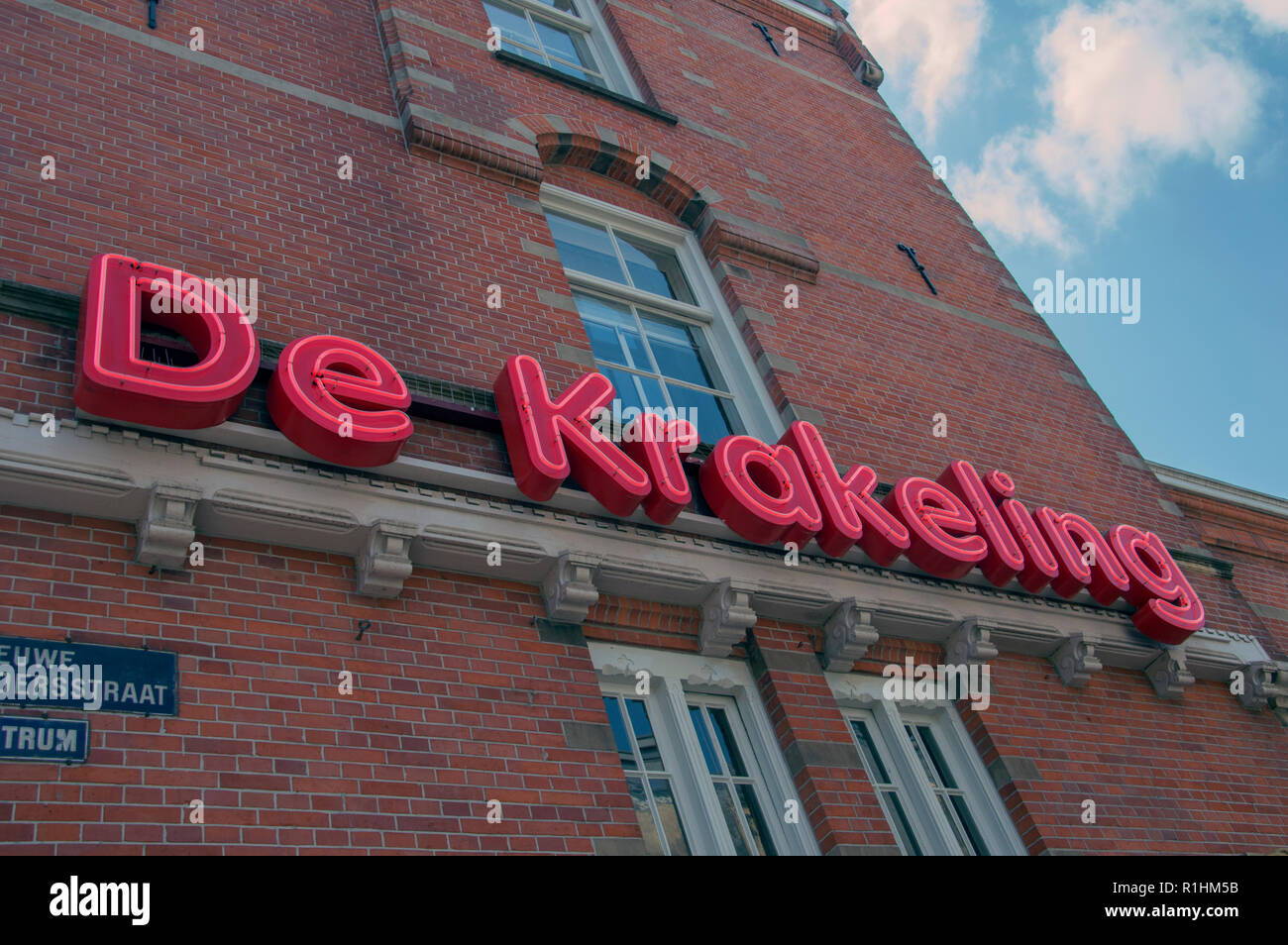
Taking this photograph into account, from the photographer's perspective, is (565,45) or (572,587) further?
(565,45)

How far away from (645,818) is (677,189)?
6.22 m

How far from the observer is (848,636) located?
6477mm

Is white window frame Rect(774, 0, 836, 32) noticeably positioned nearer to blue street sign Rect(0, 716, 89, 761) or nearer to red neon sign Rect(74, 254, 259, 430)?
red neon sign Rect(74, 254, 259, 430)

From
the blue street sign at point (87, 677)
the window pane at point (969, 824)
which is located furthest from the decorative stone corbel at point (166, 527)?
the window pane at point (969, 824)

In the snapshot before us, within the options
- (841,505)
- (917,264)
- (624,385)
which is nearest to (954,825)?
(841,505)

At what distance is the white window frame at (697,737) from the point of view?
5.49 m

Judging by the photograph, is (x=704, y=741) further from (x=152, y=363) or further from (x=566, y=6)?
(x=566, y=6)

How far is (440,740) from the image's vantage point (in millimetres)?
4855

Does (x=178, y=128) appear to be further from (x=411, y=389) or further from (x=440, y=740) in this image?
(x=440, y=740)

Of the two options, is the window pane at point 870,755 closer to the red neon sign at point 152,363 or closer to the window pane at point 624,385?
the window pane at point 624,385

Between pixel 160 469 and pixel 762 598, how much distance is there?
3423 millimetres
